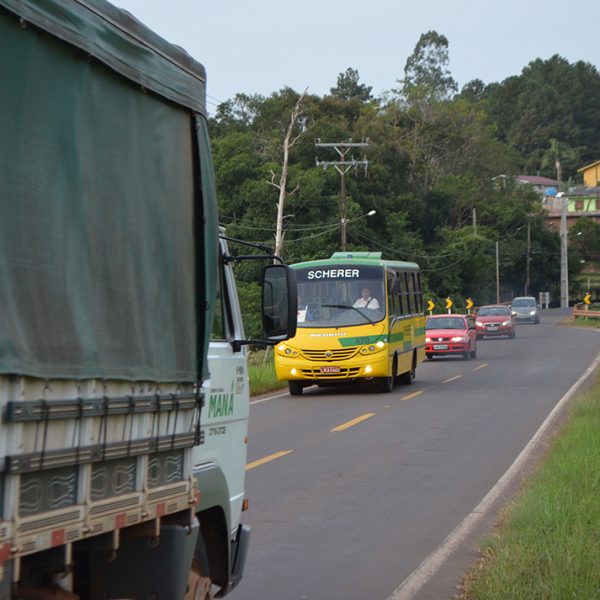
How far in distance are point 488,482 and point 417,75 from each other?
105426 millimetres

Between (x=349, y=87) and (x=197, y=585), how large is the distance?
4490 inches

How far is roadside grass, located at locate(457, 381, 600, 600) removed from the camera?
274 inches

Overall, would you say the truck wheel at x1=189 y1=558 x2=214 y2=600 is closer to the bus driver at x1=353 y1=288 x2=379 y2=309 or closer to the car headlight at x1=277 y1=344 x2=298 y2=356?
the car headlight at x1=277 y1=344 x2=298 y2=356

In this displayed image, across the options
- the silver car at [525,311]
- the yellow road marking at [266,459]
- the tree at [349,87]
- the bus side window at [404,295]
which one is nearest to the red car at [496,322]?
the silver car at [525,311]

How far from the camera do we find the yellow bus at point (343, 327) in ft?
78.4

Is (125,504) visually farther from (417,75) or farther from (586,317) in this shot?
(417,75)

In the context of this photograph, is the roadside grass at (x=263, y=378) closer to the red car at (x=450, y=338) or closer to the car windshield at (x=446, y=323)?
the red car at (x=450, y=338)

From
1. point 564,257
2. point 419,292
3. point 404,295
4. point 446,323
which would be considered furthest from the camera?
point 564,257

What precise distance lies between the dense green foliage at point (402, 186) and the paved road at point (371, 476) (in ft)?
81.5

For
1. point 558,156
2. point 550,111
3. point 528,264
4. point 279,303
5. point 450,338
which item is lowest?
point 450,338

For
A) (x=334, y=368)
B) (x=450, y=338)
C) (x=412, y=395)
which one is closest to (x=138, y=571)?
(x=334, y=368)

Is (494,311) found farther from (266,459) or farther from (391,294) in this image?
(266,459)

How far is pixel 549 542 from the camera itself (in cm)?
816

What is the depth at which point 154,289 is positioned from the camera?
16.0ft
